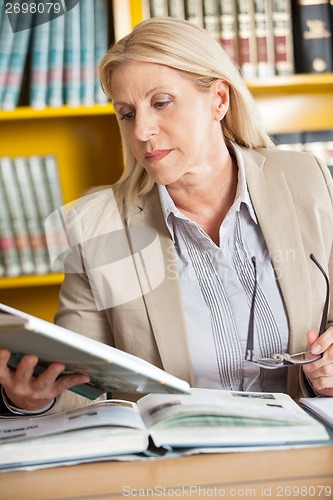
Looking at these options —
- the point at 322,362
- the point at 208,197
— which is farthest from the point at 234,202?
the point at 322,362

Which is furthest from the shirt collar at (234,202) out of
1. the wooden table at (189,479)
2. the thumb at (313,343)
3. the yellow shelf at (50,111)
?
the yellow shelf at (50,111)

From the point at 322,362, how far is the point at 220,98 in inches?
23.4

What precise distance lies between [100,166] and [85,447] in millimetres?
1651

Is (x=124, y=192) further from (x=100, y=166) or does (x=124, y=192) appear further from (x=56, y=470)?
(x=100, y=166)

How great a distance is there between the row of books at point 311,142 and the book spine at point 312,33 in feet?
0.65

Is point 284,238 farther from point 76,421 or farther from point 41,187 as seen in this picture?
point 41,187

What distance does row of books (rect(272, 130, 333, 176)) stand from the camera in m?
2.27

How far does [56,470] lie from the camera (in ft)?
2.75

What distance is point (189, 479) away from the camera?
2.66 feet

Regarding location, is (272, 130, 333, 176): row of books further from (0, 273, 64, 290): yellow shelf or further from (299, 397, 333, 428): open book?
(299, 397, 333, 428): open book

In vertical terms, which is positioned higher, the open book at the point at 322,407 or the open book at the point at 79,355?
the open book at the point at 79,355

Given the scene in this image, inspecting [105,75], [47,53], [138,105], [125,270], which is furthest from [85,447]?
[47,53]

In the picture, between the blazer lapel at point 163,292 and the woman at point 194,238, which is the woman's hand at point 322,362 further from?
the blazer lapel at point 163,292

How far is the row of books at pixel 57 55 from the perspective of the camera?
2.10m
